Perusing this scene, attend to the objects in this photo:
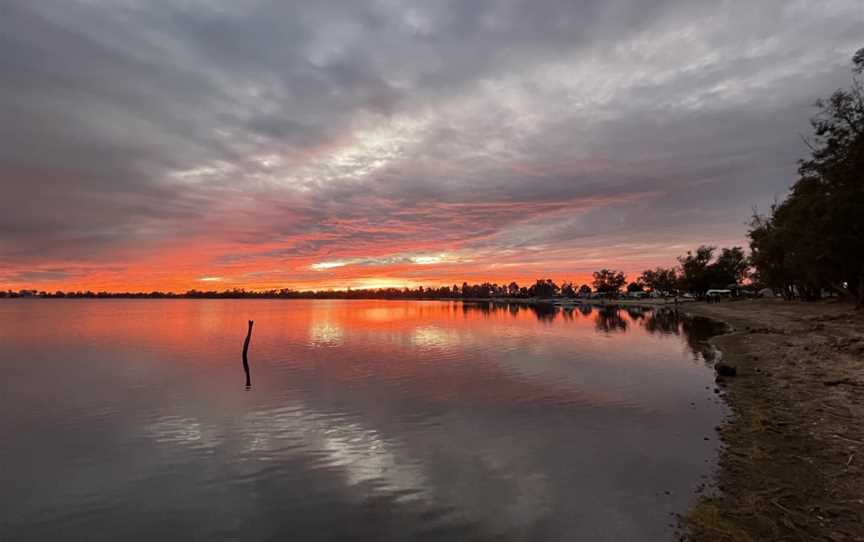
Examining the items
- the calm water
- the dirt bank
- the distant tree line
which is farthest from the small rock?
the distant tree line

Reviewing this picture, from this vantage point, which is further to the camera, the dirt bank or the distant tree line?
the distant tree line

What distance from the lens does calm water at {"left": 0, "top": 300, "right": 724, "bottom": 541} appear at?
11219mm

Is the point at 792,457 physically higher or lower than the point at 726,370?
lower

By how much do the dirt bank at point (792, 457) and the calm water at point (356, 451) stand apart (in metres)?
1.04

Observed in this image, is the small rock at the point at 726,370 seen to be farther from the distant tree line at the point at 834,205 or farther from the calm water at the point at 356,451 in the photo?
the distant tree line at the point at 834,205

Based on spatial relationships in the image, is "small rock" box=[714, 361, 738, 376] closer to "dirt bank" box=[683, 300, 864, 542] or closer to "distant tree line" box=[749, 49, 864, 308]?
"dirt bank" box=[683, 300, 864, 542]

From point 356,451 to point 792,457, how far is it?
46.0 ft

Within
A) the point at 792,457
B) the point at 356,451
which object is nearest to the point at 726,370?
the point at 792,457

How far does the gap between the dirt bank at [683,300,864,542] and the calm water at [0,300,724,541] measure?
1040mm

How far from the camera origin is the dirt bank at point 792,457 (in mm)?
9250

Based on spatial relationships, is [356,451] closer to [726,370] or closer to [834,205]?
[726,370]

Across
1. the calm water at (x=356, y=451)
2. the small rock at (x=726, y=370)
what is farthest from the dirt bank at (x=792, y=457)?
the calm water at (x=356, y=451)

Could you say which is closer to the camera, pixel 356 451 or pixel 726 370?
pixel 356 451

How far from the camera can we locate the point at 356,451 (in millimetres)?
16359
